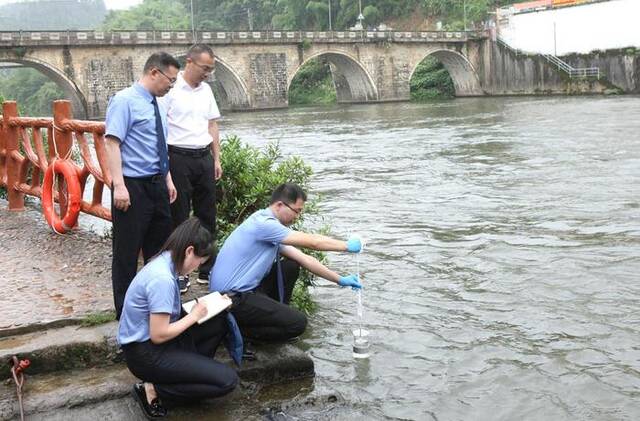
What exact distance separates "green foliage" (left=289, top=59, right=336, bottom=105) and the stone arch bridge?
386cm

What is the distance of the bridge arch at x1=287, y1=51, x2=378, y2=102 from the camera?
50.9 m

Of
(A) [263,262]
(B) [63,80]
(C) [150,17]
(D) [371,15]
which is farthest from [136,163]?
(C) [150,17]

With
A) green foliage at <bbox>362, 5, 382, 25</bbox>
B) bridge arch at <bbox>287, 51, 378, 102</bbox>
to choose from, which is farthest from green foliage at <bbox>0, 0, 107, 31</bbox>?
bridge arch at <bbox>287, 51, 378, 102</bbox>

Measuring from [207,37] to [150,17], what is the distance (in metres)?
74.5

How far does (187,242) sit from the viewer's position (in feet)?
12.5

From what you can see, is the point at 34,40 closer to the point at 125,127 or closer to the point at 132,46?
the point at 132,46

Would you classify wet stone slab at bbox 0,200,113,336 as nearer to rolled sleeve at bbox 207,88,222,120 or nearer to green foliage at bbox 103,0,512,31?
rolled sleeve at bbox 207,88,222,120

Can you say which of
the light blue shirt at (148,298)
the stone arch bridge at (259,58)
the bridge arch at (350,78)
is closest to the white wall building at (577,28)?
the stone arch bridge at (259,58)

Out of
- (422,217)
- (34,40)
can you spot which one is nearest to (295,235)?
(422,217)

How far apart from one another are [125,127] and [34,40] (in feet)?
125

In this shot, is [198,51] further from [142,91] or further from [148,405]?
[148,405]

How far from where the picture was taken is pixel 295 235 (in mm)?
4617

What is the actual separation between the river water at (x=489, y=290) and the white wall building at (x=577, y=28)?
2851cm

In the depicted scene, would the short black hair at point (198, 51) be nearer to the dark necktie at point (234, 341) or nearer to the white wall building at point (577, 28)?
the dark necktie at point (234, 341)
